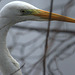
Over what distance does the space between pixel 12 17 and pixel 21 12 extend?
3.1 inches

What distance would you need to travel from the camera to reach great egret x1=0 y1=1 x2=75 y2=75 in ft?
5.13

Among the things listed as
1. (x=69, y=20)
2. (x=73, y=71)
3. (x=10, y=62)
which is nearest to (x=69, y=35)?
(x=69, y=20)

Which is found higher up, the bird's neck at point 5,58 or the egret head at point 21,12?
the egret head at point 21,12

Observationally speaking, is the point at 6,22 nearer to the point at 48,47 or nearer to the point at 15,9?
the point at 15,9

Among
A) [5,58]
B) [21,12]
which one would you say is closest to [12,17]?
[21,12]

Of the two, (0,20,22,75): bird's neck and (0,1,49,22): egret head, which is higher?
(0,1,49,22): egret head

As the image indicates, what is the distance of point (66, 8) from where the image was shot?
0.93m

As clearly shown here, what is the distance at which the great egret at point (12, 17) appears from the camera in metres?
1.56

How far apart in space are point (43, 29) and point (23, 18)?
70 centimetres

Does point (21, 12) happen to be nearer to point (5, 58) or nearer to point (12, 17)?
point (12, 17)

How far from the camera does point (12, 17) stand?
5.25 ft

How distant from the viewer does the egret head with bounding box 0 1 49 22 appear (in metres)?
1.57

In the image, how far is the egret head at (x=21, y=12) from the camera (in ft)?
5.14

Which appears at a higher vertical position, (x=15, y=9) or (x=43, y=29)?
(x=15, y=9)
